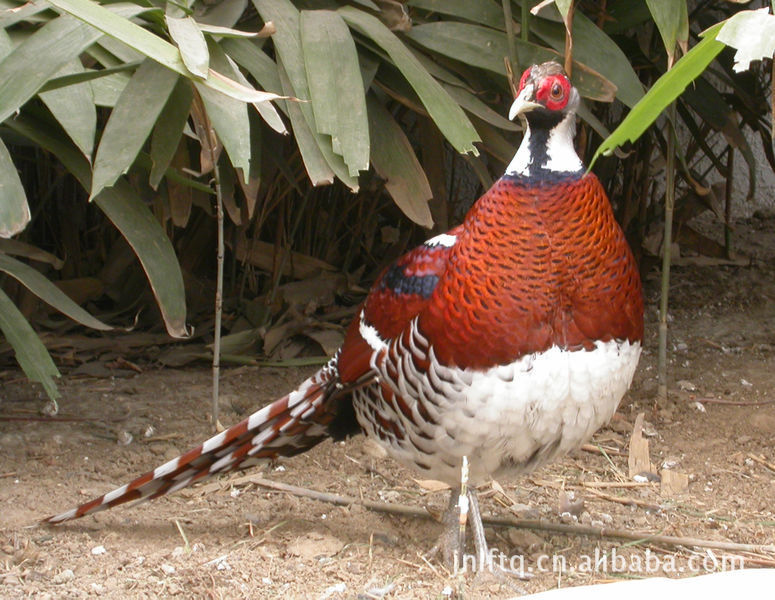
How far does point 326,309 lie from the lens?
4461 mm

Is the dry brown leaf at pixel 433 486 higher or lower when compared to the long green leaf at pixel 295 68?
lower

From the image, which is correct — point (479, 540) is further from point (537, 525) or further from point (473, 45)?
point (473, 45)

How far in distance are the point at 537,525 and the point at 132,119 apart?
1574 millimetres

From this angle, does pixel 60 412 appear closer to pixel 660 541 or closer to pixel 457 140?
pixel 457 140

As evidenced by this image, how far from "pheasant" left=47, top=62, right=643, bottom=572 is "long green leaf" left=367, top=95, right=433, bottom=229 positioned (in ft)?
1.60

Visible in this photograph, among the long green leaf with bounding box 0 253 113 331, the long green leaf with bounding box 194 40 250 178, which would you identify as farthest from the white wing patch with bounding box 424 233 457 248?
the long green leaf with bounding box 0 253 113 331

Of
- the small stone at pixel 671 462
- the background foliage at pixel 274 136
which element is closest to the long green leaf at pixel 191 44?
the background foliage at pixel 274 136

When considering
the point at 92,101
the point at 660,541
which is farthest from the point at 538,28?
the point at 660,541

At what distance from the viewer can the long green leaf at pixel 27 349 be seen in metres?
2.86

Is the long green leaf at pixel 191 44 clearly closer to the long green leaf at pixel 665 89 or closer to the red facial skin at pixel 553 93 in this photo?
the red facial skin at pixel 553 93

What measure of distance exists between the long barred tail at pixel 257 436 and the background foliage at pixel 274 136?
33 cm

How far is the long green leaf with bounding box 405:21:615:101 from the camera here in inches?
121

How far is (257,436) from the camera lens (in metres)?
2.80

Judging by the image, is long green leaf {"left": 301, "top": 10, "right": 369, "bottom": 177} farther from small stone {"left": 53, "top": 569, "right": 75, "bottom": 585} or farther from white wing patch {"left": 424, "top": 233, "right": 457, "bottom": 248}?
small stone {"left": 53, "top": 569, "right": 75, "bottom": 585}
